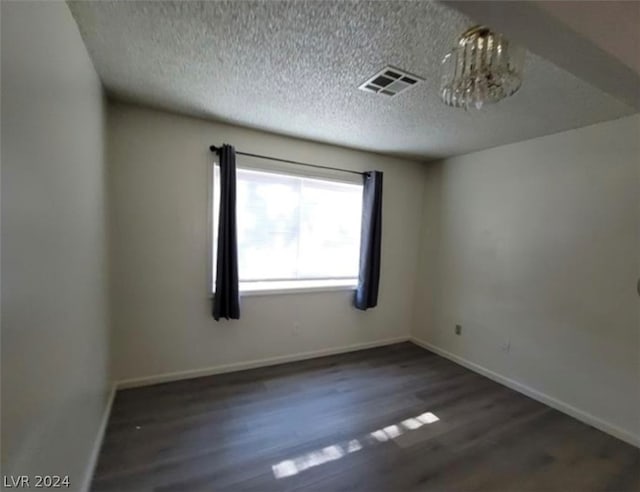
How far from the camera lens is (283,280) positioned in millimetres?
3213

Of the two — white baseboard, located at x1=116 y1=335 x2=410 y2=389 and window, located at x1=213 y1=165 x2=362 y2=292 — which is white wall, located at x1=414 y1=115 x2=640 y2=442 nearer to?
white baseboard, located at x1=116 y1=335 x2=410 y2=389

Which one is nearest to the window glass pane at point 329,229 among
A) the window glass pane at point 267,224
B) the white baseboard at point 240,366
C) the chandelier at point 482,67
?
the window glass pane at point 267,224

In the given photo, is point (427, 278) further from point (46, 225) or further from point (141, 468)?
point (46, 225)

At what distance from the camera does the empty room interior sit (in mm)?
1060

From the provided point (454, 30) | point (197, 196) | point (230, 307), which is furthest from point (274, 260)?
point (454, 30)

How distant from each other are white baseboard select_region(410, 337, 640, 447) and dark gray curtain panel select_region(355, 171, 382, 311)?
108 centimetres

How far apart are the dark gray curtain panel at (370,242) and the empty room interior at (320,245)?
3cm

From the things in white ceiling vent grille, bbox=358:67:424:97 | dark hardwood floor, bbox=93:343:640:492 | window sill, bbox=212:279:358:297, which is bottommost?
dark hardwood floor, bbox=93:343:640:492

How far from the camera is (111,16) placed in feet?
4.50

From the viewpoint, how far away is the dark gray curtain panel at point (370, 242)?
337cm

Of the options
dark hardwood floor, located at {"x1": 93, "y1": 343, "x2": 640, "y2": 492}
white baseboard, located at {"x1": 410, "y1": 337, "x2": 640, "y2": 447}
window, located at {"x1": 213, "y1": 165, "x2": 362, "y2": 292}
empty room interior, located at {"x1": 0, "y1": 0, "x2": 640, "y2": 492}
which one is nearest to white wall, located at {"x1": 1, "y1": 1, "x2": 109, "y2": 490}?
empty room interior, located at {"x1": 0, "y1": 0, "x2": 640, "y2": 492}

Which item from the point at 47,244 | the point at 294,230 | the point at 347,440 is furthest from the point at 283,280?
the point at 47,244

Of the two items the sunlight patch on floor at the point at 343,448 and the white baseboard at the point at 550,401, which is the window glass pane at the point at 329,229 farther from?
the sunlight patch on floor at the point at 343,448

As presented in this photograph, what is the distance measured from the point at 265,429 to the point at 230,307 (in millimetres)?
1025
